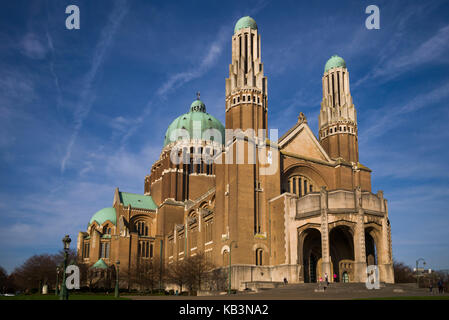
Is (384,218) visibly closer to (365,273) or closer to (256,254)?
(365,273)

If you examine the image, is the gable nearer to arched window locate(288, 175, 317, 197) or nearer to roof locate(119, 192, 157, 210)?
arched window locate(288, 175, 317, 197)

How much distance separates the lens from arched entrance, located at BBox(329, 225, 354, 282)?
166 feet

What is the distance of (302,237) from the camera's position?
47.9m

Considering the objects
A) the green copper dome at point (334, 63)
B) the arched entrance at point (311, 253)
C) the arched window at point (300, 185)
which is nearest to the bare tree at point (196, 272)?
the arched entrance at point (311, 253)

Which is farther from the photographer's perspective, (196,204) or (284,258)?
(196,204)

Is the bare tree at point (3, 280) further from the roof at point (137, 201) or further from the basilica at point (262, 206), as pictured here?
the roof at point (137, 201)

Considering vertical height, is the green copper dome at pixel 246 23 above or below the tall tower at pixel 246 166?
above

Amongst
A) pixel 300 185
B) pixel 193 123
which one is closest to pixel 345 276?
pixel 300 185

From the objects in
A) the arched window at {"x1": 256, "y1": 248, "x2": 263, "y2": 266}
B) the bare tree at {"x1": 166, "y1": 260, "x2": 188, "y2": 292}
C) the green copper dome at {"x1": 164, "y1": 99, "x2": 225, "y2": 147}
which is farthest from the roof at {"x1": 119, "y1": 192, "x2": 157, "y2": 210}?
the arched window at {"x1": 256, "y1": 248, "x2": 263, "y2": 266}

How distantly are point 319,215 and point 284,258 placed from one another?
21.0ft

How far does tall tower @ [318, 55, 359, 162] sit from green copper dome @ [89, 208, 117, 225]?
1635 inches

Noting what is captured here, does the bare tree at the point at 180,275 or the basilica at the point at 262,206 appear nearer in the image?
the basilica at the point at 262,206

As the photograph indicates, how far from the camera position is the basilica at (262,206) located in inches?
1832
